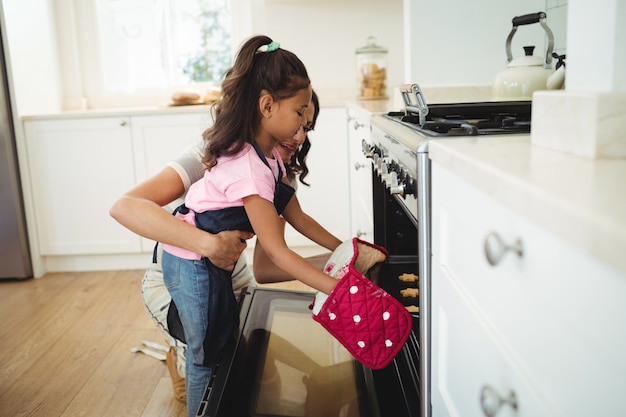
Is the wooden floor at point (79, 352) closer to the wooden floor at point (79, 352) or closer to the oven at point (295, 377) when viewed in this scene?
the wooden floor at point (79, 352)

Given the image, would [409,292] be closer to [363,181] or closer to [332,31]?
[363,181]

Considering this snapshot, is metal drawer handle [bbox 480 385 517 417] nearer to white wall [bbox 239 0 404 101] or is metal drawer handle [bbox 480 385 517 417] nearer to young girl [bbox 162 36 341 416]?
young girl [bbox 162 36 341 416]

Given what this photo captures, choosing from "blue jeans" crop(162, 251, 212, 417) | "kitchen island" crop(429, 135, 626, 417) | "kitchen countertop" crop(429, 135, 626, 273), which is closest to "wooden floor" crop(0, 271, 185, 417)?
"blue jeans" crop(162, 251, 212, 417)

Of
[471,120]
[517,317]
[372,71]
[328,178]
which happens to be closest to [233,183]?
[471,120]

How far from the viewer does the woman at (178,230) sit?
4.88 feet

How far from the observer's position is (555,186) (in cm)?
57

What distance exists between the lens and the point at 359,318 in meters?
1.12

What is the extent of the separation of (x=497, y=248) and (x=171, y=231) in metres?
0.99

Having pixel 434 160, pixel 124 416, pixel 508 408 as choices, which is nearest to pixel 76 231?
pixel 124 416

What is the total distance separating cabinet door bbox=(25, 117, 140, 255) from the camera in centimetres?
326

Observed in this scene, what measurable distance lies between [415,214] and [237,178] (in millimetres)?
469

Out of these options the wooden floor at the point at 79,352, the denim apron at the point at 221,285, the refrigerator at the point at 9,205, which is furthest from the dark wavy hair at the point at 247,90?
the refrigerator at the point at 9,205

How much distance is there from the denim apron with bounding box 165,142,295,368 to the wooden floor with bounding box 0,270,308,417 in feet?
1.52

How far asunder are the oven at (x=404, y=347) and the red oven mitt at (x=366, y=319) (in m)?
0.05
